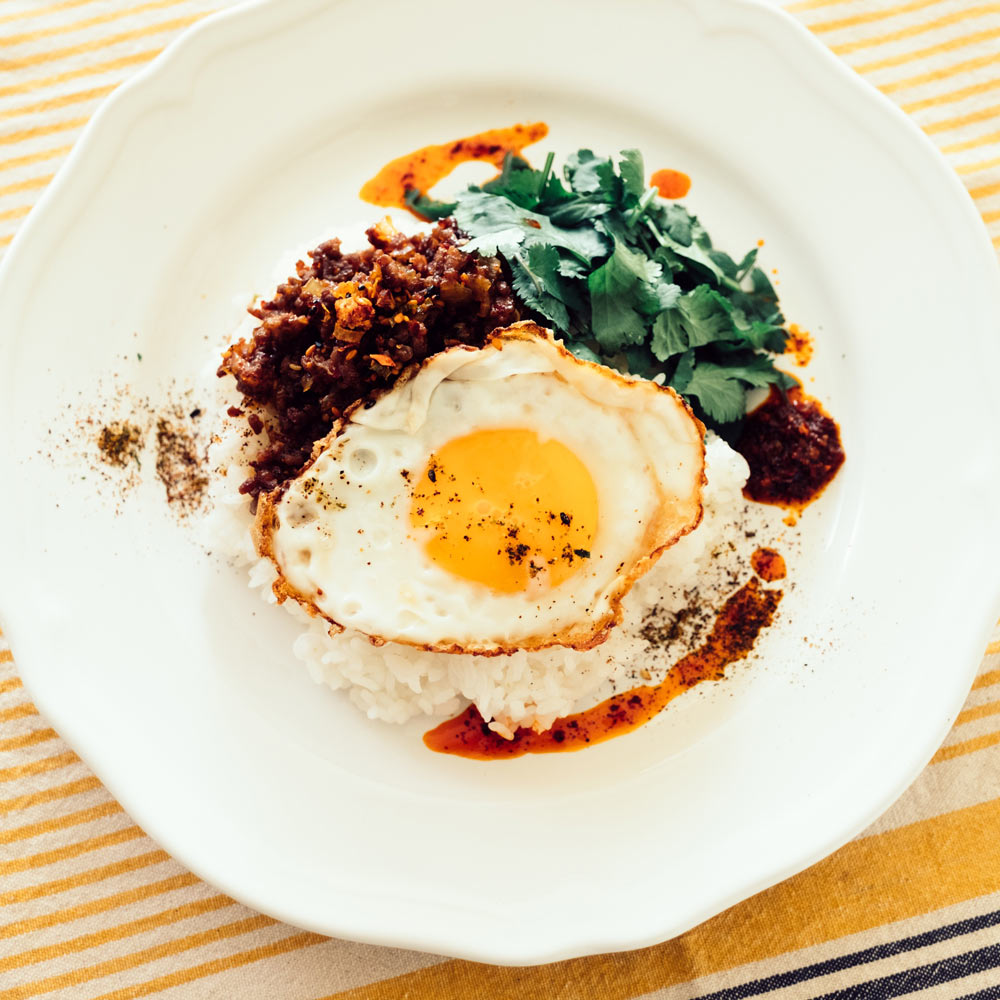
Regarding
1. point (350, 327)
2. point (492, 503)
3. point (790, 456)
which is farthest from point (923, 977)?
point (350, 327)

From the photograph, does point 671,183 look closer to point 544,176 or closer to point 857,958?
point 544,176

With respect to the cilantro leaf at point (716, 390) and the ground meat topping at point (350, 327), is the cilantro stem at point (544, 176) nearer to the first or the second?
the ground meat topping at point (350, 327)

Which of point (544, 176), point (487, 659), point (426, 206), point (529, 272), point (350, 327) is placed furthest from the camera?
point (426, 206)

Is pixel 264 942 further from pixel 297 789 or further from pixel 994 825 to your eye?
pixel 994 825

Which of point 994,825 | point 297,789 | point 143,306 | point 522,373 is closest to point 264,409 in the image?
point 143,306

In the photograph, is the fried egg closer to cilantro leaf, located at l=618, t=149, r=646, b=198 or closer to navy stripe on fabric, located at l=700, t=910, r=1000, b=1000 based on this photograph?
cilantro leaf, located at l=618, t=149, r=646, b=198

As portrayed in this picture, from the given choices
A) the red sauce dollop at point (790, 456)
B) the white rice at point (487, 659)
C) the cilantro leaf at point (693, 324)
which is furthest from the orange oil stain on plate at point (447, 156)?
the red sauce dollop at point (790, 456)

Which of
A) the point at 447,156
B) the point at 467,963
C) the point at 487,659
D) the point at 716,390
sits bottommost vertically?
the point at 467,963
